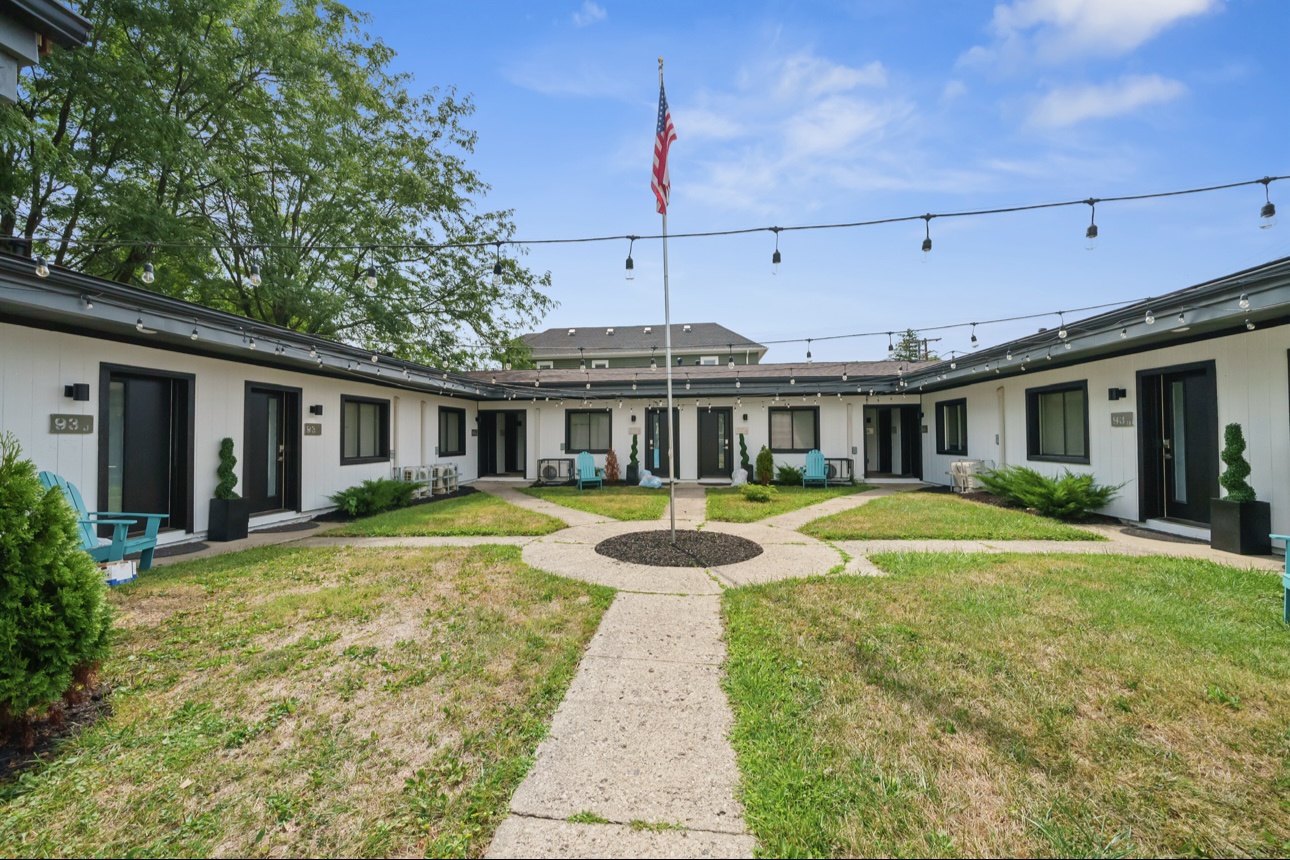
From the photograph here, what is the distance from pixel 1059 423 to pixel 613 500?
8.92 m

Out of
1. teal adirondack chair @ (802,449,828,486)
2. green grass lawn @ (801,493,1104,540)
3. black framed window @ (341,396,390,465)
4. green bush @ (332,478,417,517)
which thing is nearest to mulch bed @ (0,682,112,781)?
green bush @ (332,478,417,517)

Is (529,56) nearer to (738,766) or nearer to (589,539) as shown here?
(589,539)

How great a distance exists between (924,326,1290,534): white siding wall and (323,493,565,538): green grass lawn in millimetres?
9031

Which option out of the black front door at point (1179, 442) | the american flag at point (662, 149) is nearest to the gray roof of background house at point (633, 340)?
the black front door at point (1179, 442)

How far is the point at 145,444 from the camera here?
21.7 feet

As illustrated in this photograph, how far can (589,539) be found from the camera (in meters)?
7.16

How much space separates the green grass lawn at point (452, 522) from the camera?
767 centimetres

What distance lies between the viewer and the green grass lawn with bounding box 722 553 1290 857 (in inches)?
74.7

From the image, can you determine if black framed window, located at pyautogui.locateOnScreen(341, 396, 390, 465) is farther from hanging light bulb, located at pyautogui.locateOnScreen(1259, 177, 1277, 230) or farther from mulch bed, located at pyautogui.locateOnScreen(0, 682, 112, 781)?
hanging light bulb, located at pyautogui.locateOnScreen(1259, 177, 1277, 230)

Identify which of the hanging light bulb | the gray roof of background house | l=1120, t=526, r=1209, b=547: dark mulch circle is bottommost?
l=1120, t=526, r=1209, b=547: dark mulch circle

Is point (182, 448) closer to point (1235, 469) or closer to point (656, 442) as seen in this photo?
point (656, 442)

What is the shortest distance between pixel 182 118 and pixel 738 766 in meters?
16.7

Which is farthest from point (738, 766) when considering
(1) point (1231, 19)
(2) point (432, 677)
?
(1) point (1231, 19)

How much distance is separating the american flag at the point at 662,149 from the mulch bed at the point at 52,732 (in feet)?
21.4
